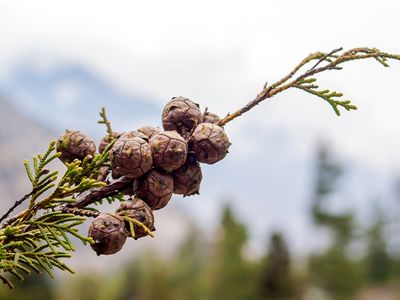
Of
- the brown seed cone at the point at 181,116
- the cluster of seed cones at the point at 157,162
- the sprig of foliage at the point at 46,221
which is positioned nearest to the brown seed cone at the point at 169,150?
the cluster of seed cones at the point at 157,162

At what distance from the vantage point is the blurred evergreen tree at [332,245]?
4531cm

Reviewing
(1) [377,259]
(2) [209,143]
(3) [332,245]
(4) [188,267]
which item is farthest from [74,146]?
(4) [188,267]

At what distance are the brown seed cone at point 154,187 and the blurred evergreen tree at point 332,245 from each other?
147 feet

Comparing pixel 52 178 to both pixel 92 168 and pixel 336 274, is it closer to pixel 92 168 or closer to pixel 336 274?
pixel 92 168

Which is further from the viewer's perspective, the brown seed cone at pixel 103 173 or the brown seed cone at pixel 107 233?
the brown seed cone at pixel 103 173

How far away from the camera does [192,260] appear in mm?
63281

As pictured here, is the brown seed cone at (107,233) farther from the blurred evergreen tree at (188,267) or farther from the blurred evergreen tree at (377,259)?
the blurred evergreen tree at (377,259)

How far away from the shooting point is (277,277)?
31.4 meters

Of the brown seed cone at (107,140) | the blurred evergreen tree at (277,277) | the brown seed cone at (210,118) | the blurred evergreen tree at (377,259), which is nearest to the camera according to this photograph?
the brown seed cone at (210,118)

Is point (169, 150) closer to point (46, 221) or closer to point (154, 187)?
point (154, 187)

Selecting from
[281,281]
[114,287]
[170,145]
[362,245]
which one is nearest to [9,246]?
[170,145]

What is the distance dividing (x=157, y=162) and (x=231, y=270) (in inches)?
1460

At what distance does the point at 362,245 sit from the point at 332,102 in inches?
2158

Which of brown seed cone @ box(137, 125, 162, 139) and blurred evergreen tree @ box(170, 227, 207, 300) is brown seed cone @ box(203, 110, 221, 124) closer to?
brown seed cone @ box(137, 125, 162, 139)
